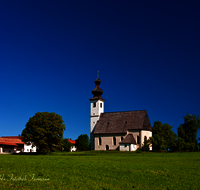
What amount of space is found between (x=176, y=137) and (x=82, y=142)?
40.0m

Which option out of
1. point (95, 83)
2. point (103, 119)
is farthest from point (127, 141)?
point (95, 83)

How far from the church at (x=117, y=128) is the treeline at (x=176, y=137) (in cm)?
370

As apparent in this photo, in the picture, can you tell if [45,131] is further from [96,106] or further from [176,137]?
[176,137]

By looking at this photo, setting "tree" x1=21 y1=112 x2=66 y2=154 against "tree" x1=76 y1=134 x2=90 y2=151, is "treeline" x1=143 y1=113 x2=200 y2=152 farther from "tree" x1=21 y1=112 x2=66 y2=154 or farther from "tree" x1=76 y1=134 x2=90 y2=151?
"tree" x1=76 y1=134 x2=90 y2=151

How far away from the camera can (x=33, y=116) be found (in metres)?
52.4

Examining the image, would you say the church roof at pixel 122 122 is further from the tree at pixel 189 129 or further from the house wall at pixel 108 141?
the tree at pixel 189 129

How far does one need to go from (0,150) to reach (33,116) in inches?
1162

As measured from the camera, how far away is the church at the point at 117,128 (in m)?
67.5

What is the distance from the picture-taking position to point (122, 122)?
235 ft

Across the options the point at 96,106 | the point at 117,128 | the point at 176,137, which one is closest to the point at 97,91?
the point at 96,106

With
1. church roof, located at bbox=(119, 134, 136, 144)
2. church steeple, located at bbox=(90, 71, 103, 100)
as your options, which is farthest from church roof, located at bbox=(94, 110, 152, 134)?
church steeple, located at bbox=(90, 71, 103, 100)

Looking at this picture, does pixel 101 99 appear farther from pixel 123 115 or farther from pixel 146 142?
pixel 146 142

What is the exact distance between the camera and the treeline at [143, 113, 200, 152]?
61.1m

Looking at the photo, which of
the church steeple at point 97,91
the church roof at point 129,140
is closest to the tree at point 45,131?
the church roof at point 129,140
